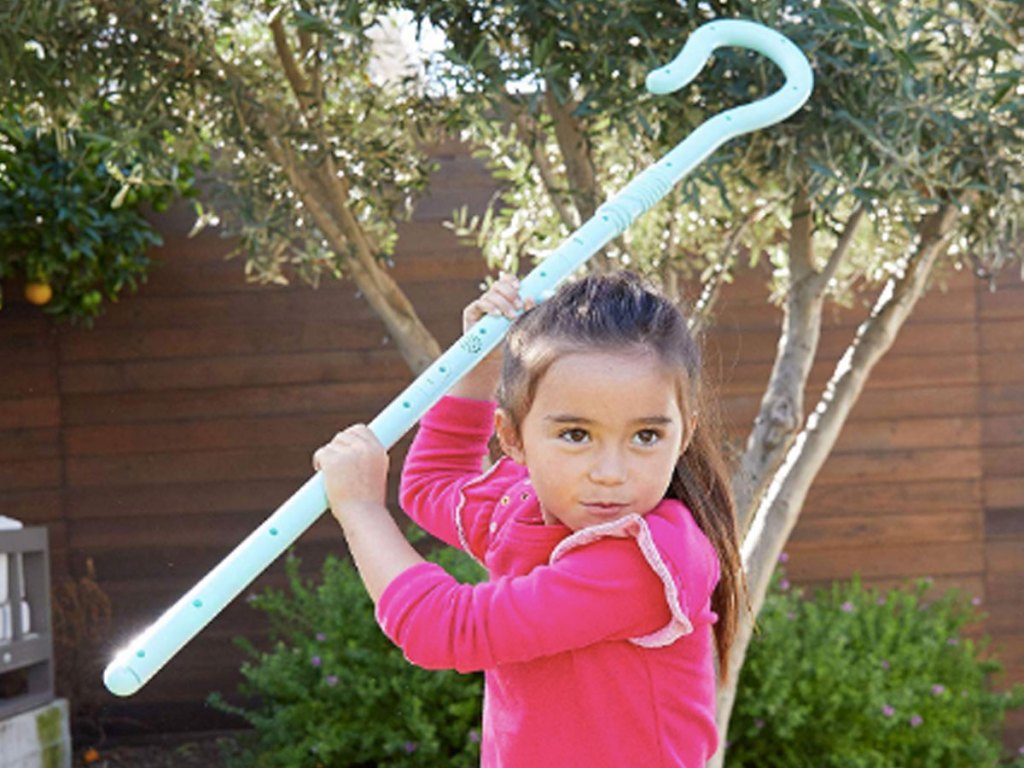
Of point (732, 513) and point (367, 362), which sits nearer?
point (732, 513)

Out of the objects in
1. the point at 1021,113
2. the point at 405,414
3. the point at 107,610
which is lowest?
the point at 405,414

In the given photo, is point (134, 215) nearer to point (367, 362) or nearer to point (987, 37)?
point (367, 362)

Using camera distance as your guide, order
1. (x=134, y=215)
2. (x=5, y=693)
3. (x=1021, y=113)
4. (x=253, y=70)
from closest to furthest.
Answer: (x=1021, y=113) < (x=253, y=70) < (x=5, y=693) < (x=134, y=215)

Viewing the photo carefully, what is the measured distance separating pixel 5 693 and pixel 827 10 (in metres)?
3.38

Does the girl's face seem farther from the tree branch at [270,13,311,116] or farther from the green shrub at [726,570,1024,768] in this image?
the green shrub at [726,570,1024,768]

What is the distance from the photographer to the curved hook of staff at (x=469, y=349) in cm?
167

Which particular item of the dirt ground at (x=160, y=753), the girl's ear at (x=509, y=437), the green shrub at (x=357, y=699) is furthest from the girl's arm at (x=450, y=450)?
the dirt ground at (x=160, y=753)

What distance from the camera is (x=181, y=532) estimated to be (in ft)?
19.5

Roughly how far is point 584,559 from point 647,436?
0.14m

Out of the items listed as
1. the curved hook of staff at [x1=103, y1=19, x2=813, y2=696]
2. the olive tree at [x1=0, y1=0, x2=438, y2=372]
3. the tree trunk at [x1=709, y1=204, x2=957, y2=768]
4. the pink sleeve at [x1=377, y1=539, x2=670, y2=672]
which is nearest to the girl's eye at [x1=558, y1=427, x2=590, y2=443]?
the pink sleeve at [x1=377, y1=539, x2=670, y2=672]


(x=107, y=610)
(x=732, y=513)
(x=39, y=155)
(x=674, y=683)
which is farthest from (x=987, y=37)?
(x=107, y=610)

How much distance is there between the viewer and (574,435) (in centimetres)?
172

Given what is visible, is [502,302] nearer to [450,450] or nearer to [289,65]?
[450,450]

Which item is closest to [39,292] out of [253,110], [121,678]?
[253,110]
